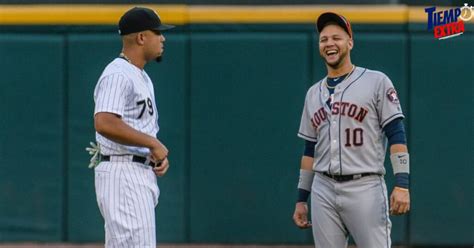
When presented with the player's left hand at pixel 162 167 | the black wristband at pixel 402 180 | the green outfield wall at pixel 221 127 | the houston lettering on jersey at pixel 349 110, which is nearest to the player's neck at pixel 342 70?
the houston lettering on jersey at pixel 349 110

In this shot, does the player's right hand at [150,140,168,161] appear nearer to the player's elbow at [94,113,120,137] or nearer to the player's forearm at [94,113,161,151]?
Answer: the player's forearm at [94,113,161,151]

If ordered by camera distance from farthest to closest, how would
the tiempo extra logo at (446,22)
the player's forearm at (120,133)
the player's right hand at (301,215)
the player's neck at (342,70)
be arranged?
the tiempo extra logo at (446,22) < the player's right hand at (301,215) < the player's neck at (342,70) < the player's forearm at (120,133)

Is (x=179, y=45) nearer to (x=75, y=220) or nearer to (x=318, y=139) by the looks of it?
(x=75, y=220)

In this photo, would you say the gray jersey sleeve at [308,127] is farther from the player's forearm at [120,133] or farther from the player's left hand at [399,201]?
the player's forearm at [120,133]

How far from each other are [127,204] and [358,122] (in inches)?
46.4

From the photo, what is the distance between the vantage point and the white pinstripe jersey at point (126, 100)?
470 cm

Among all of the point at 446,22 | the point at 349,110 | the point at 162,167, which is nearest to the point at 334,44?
the point at 349,110

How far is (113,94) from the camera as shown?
470 centimetres

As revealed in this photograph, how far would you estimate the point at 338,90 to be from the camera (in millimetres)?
5086

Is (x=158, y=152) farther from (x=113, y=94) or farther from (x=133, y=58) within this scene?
(x=133, y=58)

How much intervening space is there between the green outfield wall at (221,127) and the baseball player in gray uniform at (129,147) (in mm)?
3319

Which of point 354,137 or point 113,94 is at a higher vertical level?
point 113,94

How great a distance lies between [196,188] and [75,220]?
1007mm

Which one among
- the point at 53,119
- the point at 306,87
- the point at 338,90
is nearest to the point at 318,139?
the point at 338,90
